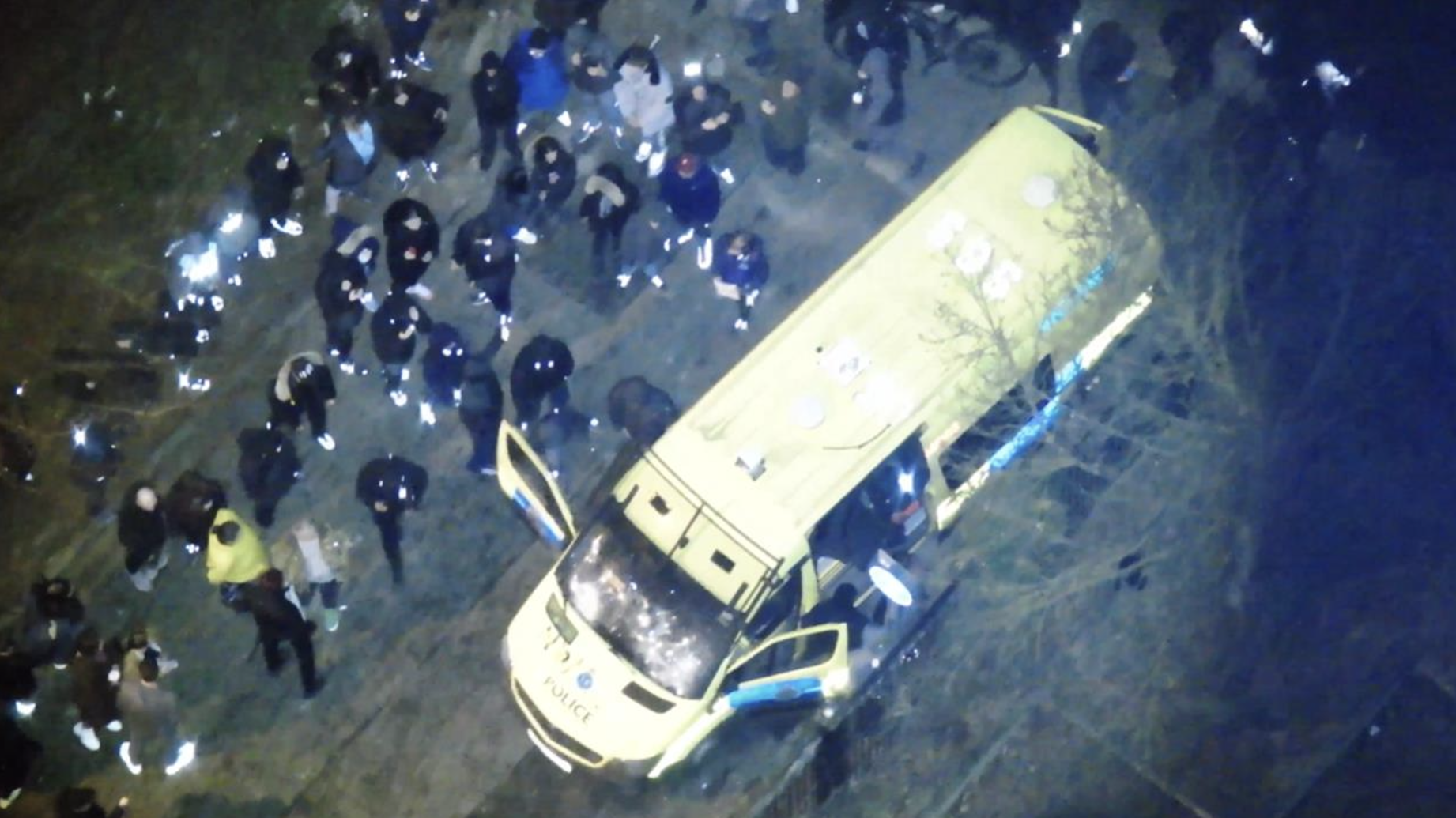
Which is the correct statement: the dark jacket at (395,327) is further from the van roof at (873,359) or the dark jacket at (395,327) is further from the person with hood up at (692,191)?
the van roof at (873,359)

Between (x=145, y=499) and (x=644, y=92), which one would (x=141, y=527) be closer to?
(x=145, y=499)

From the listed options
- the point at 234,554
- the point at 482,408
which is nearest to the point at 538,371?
the point at 482,408

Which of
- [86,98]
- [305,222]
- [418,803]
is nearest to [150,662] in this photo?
[418,803]

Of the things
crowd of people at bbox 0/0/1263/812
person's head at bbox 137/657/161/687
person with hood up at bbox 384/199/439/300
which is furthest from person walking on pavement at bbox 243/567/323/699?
person with hood up at bbox 384/199/439/300

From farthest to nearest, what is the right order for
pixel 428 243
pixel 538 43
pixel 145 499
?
pixel 538 43 → pixel 428 243 → pixel 145 499

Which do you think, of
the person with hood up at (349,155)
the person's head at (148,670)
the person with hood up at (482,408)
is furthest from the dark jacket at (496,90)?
the person's head at (148,670)

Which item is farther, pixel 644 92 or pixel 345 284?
pixel 644 92

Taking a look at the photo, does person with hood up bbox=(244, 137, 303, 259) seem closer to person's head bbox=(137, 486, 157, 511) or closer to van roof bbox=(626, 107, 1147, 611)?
person's head bbox=(137, 486, 157, 511)
